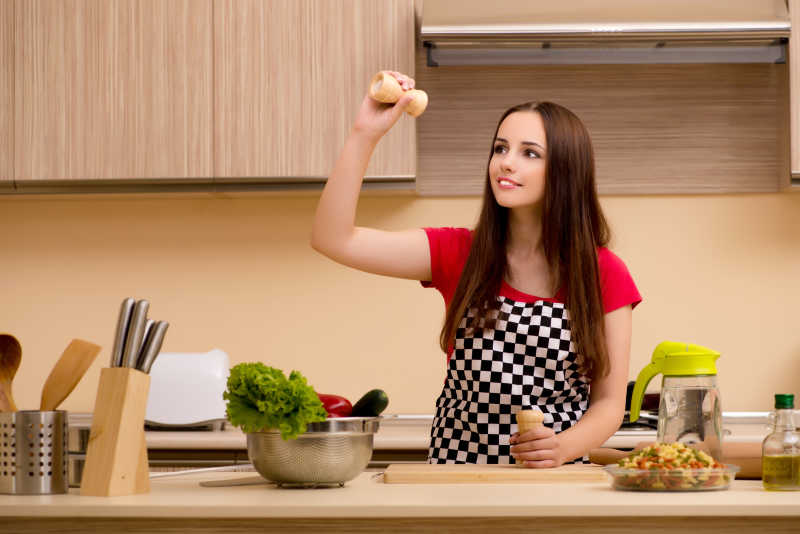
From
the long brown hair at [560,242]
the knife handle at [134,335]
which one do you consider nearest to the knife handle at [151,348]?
the knife handle at [134,335]

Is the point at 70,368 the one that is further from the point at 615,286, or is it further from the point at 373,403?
the point at 615,286

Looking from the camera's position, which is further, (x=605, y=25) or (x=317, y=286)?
(x=317, y=286)

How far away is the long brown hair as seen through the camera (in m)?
1.67

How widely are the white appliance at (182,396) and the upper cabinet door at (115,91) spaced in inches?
20.2

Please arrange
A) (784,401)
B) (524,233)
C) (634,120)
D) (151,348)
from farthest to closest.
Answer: (634,120), (524,233), (151,348), (784,401)

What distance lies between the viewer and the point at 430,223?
9.43ft

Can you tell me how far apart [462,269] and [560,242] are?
0.18 meters

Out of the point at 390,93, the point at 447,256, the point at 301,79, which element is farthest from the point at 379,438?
the point at 390,93

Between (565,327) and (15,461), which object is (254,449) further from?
(565,327)

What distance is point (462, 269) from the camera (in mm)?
1768

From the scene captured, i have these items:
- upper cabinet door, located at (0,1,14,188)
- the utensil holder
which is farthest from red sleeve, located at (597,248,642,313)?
upper cabinet door, located at (0,1,14,188)

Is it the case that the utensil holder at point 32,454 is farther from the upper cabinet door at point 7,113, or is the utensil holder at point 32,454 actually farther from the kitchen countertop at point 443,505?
the upper cabinet door at point 7,113

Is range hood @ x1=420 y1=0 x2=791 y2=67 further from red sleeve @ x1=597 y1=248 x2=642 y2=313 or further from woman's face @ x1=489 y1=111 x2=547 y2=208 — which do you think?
red sleeve @ x1=597 y1=248 x2=642 y2=313

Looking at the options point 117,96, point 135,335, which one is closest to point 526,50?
point 117,96
